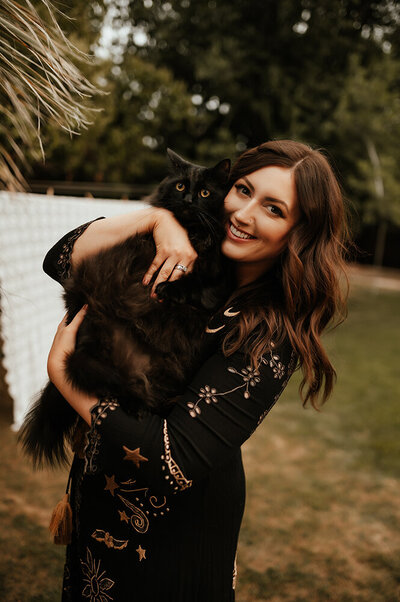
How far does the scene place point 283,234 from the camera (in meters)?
1.44

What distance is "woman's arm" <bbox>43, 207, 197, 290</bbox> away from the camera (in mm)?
1369

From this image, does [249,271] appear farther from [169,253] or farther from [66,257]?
[66,257]

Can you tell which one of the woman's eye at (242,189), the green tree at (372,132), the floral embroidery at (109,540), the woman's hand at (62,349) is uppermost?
the green tree at (372,132)

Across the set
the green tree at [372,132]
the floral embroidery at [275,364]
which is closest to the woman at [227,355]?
the floral embroidery at [275,364]

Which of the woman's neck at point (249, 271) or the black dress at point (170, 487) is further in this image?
the woman's neck at point (249, 271)

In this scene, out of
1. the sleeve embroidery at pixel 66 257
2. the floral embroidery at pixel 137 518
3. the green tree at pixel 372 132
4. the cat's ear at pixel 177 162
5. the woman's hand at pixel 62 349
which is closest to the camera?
the woman's hand at pixel 62 349

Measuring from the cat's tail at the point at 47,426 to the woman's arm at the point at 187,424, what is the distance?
23 centimetres

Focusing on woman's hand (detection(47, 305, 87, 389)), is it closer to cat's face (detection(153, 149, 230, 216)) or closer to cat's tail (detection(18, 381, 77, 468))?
cat's tail (detection(18, 381, 77, 468))

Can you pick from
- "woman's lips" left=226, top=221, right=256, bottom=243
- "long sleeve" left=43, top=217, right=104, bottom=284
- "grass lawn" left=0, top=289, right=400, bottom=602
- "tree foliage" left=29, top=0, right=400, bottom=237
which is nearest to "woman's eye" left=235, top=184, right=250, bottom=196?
"woman's lips" left=226, top=221, right=256, bottom=243

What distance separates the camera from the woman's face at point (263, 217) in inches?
55.1

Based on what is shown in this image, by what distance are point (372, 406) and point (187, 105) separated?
5.27 meters

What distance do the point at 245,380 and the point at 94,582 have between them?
82 centimetres

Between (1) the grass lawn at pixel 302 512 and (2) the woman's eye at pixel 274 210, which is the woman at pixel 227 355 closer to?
(2) the woman's eye at pixel 274 210

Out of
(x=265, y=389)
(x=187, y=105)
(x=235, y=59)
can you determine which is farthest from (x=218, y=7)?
(x=265, y=389)
